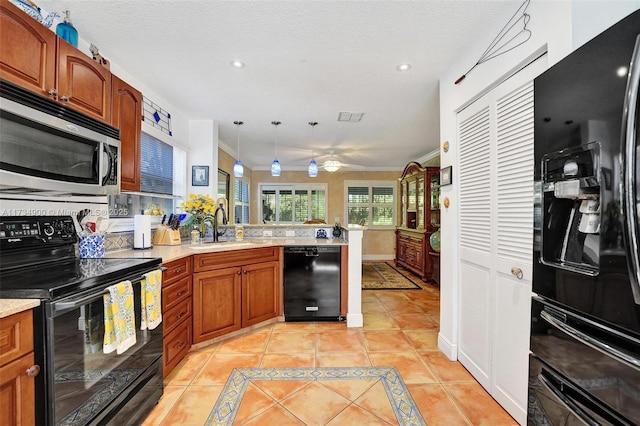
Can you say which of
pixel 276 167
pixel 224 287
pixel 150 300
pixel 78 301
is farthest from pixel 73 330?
pixel 276 167

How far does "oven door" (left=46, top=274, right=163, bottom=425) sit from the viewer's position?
1060 mm

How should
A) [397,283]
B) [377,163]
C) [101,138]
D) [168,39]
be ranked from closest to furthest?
[101,138] < [168,39] < [397,283] < [377,163]

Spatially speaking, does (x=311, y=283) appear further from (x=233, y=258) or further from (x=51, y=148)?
(x=51, y=148)

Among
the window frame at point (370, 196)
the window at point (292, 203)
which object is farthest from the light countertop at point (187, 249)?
the window frame at point (370, 196)

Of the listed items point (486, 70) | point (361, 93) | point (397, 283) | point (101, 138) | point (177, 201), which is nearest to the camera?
point (101, 138)

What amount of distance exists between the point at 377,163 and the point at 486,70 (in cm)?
481

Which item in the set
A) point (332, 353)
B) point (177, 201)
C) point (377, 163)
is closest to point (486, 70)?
point (332, 353)

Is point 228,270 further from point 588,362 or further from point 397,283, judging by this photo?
point 397,283

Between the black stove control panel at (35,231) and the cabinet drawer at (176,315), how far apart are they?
75cm

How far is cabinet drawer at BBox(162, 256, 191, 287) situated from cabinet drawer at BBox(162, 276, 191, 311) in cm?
4

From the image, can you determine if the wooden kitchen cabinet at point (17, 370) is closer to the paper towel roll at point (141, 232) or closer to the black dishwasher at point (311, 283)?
the paper towel roll at point (141, 232)

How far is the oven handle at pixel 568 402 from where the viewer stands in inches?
32.1

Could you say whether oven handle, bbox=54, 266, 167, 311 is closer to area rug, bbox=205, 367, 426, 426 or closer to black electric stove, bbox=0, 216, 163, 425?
black electric stove, bbox=0, 216, 163, 425

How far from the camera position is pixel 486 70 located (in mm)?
1770
